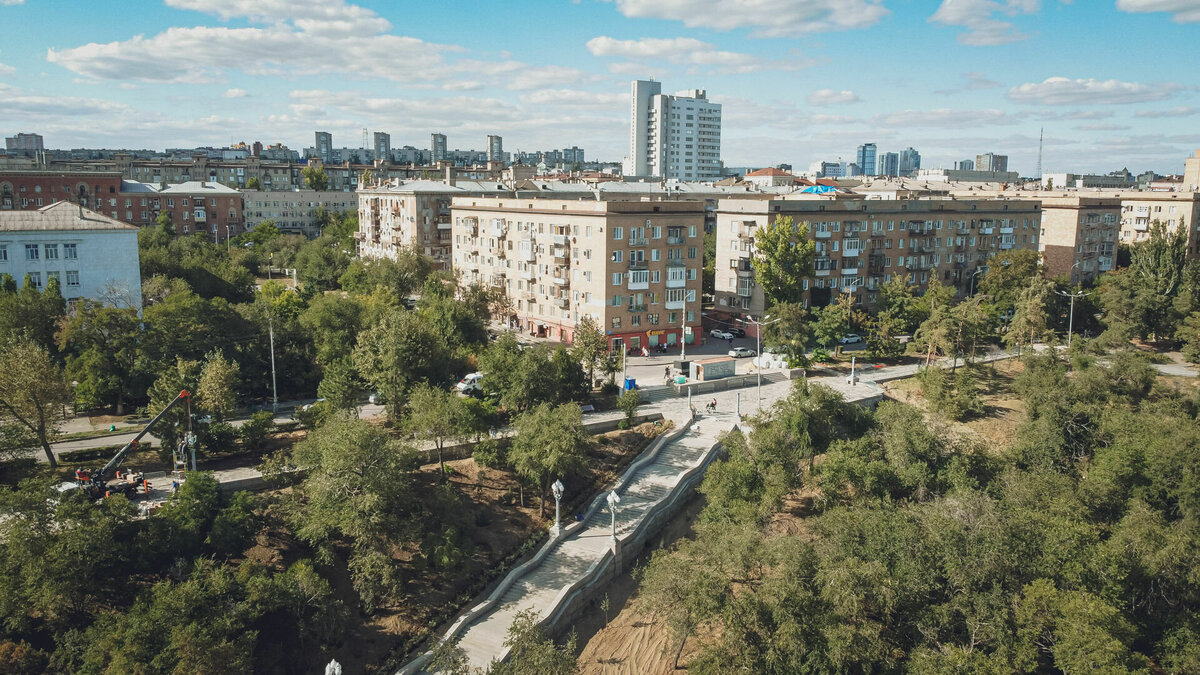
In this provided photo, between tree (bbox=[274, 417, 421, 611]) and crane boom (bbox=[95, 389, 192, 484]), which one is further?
crane boom (bbox=[95, 389, 192, 484])

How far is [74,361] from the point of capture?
37875 millimetres

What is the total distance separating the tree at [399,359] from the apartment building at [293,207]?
78.7m

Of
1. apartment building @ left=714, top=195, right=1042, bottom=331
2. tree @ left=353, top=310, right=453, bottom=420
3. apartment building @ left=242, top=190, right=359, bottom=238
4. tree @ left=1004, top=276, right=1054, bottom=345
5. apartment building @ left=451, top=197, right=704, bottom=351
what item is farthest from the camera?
apartment building @ left=242, top=190, right=359, bottom=238

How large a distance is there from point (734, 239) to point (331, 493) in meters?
44.1

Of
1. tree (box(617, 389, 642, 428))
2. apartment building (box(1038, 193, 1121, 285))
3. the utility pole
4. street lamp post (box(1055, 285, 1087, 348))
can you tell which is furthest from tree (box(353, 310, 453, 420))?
apartment building (box(1038, 193, 1121, 285))

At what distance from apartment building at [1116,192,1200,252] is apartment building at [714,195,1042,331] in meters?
24.5

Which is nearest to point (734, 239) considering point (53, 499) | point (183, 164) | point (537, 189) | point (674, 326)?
point (674, 326)

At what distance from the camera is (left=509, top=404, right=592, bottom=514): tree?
31.5 metres

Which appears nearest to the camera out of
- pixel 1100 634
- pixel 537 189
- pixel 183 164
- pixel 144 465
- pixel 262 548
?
pixel 1100 634

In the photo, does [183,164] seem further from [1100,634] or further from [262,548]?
[1100,634]

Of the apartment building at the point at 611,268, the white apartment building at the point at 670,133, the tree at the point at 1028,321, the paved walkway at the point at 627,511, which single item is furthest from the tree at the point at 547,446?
the white apartment building at the point at 670,133

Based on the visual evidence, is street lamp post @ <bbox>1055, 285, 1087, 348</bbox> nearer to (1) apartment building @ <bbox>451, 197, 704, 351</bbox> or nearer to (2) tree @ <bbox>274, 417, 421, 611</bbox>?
(1) apartment building @ <bbox>451, 197, 704, 351</bbox>

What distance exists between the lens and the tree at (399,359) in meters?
36.2

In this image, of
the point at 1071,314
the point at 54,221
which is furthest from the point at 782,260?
the point at 54,221
